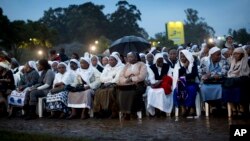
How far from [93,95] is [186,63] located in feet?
9.10

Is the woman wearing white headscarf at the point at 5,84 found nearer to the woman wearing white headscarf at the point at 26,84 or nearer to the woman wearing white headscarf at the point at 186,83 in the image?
the woman wearing white headscarf at the point at 26,84

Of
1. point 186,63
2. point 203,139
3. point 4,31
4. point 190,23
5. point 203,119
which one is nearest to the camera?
point 203,139

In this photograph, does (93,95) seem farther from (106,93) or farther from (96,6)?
(96,6)

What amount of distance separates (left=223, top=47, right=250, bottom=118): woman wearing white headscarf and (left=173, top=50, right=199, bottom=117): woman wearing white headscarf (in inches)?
31.5

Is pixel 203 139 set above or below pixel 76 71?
below

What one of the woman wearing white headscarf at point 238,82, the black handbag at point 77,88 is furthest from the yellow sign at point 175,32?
the woman wearing white headscarf at point 238,82

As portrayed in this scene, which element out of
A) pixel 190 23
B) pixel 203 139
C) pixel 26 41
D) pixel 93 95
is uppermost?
pixel 190 23

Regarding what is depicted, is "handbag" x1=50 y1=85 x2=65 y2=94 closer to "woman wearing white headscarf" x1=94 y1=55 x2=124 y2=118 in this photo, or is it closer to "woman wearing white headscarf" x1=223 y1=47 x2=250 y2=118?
"woman wearing white headscarf" x1=94 y1=55 x2=124 y2=118

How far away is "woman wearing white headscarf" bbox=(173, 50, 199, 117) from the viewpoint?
29.2ft

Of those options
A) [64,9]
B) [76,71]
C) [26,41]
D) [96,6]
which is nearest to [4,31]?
[26,41]

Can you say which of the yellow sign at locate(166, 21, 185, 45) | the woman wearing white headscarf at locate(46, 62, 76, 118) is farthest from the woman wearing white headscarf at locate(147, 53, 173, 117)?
the yellow sign at locate(166, 21, 185, 45)

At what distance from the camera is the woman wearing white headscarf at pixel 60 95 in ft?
34.2

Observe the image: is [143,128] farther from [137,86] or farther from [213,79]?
[213,79]

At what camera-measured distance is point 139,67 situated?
380 inches
